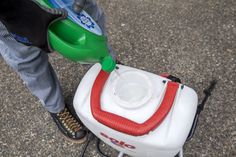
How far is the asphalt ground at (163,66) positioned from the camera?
1.47m

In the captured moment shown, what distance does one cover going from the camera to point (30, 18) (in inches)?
33.6

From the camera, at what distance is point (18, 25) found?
874 millimetres

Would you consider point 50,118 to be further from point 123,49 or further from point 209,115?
point 209,115

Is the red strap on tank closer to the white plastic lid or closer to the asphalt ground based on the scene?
the white plastic lid

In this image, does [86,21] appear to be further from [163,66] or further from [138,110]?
[163,66]

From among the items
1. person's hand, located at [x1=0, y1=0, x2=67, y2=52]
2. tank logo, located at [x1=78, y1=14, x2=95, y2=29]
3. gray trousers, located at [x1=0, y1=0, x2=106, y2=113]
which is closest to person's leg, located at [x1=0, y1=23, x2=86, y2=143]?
gray trousers, located at [x1=0, y1=0, x2=106, y2=113]

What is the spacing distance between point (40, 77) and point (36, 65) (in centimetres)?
6

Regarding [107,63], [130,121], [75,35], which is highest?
[75,35]

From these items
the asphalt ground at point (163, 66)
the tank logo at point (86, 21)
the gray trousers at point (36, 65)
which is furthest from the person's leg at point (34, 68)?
the tank logo at point (86, 21)

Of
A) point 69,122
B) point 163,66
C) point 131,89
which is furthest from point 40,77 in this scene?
point 163,66

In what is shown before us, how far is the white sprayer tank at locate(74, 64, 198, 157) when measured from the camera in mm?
974

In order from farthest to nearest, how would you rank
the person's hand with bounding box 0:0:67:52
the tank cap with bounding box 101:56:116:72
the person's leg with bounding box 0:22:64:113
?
the person's leg with bounding box 0:22:64:113, the tank cap with bounding box 101:56:116:72, the person's hand with bounding box 0:0:67:52

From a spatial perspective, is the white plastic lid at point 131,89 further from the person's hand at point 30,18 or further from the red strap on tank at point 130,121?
the person's hand at point 30,18

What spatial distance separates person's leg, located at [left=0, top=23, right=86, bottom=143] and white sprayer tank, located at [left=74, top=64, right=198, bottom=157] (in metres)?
0.24
